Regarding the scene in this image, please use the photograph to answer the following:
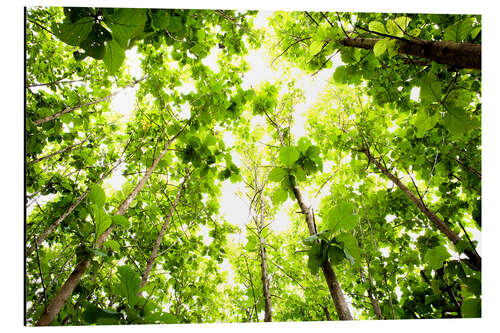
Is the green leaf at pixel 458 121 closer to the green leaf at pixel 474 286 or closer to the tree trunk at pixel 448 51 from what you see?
the tree trunk at pixel 448 51

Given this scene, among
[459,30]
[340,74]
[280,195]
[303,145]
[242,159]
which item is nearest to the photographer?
[459,30]

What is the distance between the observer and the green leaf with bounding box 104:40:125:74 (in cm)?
79

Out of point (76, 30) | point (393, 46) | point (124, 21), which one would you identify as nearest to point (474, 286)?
point (393, 46)

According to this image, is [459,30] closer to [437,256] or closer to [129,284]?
[437,256]

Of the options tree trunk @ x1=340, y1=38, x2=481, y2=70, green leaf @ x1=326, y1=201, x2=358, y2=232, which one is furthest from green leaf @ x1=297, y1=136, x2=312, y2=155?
tree trunk @ x1=340, y1=38, x2=481, y2=70

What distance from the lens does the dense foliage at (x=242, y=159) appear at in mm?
964

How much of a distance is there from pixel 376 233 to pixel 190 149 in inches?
110

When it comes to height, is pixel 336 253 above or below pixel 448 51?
below

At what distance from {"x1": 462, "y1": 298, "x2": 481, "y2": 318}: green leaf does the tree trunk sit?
1031mm

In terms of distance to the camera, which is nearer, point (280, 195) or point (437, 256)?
→ point (437, 256)

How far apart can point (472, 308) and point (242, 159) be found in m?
2.45

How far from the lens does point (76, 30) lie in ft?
2.46
